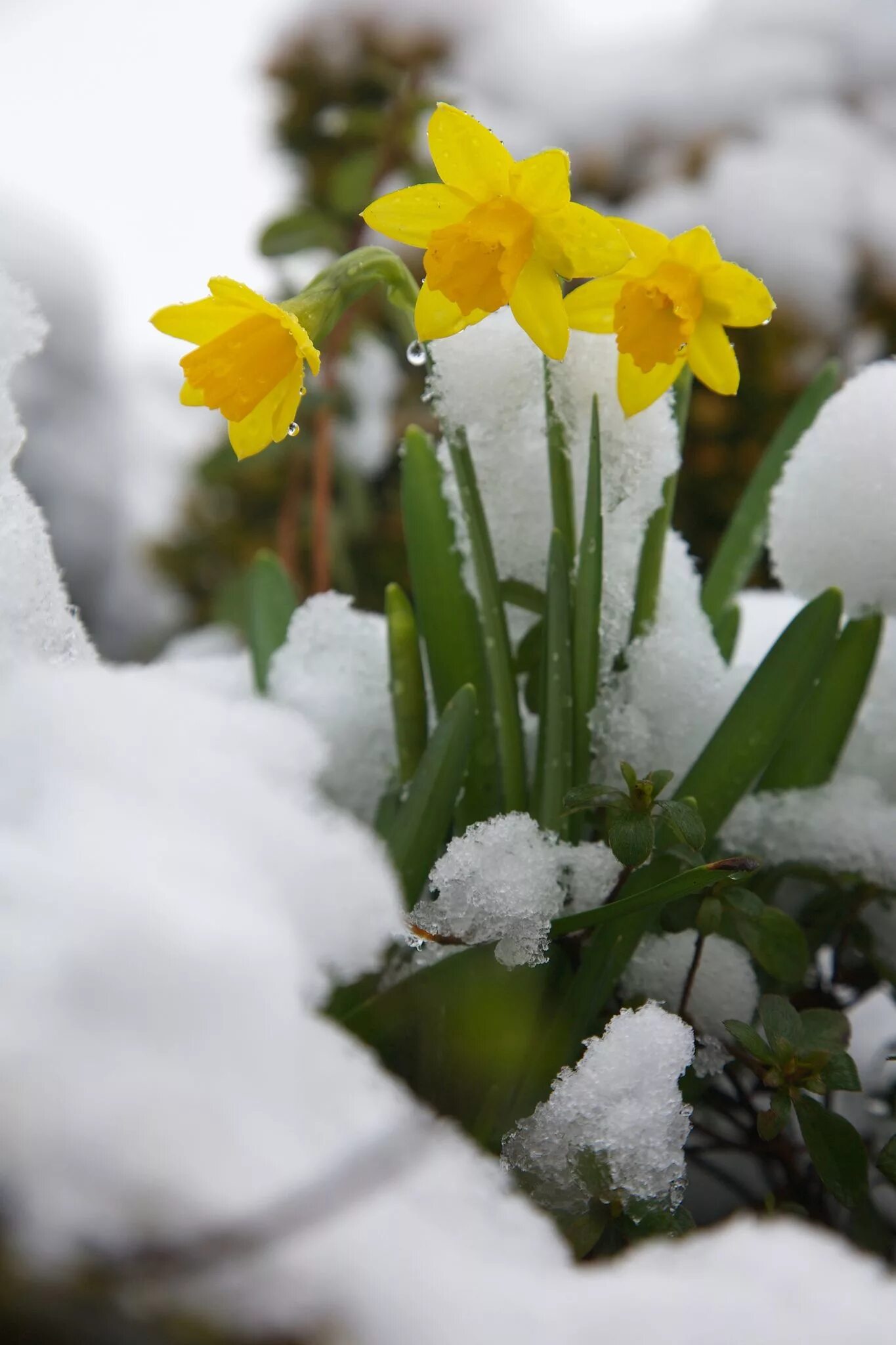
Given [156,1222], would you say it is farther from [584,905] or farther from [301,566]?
A: [301,566]

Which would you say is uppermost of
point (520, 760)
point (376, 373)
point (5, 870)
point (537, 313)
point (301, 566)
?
point (537, 313)

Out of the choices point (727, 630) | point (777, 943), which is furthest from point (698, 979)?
point (727, 630)

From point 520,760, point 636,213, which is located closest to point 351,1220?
point 520,760

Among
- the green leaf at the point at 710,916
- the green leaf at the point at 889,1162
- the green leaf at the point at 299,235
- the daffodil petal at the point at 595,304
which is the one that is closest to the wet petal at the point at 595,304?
the daffodil petal at the point at 595,304

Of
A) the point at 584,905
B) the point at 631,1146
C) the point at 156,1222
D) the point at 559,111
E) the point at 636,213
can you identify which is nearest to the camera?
the point at 156,1222

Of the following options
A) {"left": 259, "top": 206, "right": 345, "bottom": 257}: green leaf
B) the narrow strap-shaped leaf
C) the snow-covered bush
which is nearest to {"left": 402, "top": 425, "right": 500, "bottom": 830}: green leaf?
the snow-covered bush

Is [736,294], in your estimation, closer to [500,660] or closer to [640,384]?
[640,384]

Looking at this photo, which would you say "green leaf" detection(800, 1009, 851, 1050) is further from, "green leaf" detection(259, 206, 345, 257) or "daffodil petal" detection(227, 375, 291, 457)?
"green leaf" detection(259, 206, 345, 257)
